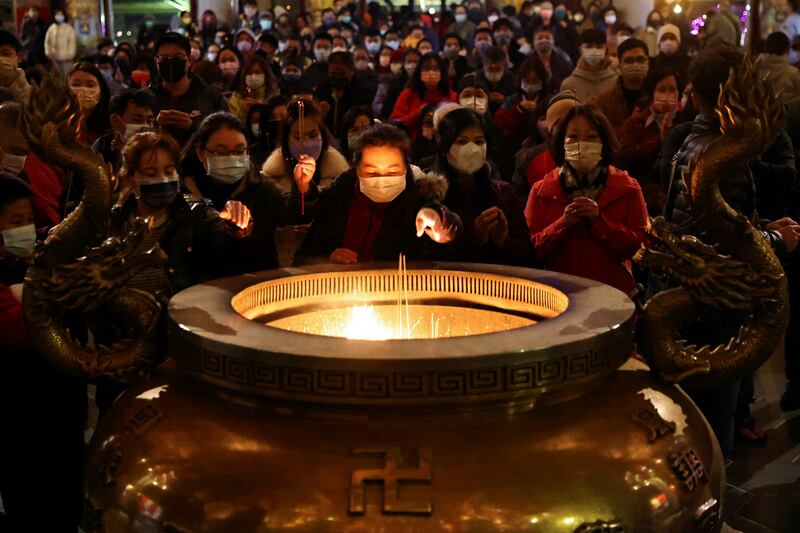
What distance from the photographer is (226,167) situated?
3369mm

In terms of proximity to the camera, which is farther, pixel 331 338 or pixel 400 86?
pixel 400 86

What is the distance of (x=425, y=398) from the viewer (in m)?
1.63

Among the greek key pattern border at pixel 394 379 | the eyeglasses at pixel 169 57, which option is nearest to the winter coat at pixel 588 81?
the eyeglasses at pixel 169 57

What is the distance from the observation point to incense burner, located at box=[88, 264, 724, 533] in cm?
158

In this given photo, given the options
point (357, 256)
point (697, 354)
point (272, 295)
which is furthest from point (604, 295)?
point (357, 256)

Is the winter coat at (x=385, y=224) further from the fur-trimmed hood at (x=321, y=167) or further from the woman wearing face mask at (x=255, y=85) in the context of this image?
the woman wearing face mask at (x=255, y=85)

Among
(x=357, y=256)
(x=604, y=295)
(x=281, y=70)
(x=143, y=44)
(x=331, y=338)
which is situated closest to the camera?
(x=331, y=338)

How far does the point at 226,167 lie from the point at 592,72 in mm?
4202

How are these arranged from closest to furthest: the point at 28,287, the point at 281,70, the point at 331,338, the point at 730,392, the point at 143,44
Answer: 1. the point at 331,338
2. the point at 28,287
3. the point at 730,392
4. the point at 281,70
5. the point at 143,44

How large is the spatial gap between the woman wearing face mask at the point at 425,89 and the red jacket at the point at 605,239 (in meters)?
3.90

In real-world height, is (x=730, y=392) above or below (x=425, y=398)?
below

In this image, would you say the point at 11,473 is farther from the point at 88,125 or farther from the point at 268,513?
the point at 88,125

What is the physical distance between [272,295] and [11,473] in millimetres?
1289

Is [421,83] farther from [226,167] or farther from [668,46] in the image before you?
[226,167]
